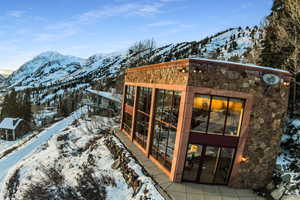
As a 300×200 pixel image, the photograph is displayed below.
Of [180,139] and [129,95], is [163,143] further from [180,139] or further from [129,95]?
[129,95]

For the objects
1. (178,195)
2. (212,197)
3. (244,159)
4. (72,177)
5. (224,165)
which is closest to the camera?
(178,195)

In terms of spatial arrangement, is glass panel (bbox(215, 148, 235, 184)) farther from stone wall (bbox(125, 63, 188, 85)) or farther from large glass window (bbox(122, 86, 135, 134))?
large glass window (bbox(122, 86, 135, 134))

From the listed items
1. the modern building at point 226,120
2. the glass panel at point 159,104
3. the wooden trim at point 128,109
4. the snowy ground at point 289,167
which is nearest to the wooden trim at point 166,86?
the modern building at point 226,120

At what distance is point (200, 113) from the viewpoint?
805 centimetres

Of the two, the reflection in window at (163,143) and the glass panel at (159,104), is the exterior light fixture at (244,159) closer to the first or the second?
the reflection in window at (163,143)

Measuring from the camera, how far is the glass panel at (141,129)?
1239cm

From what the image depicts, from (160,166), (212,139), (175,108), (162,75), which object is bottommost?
(160,166)

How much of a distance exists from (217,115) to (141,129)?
6.65 metres

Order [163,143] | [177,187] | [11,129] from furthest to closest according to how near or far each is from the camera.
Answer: [11,129] < [163,143] < [177,187]

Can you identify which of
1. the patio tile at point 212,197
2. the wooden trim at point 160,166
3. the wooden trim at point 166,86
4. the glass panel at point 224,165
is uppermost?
the wooden trim at point 166,86

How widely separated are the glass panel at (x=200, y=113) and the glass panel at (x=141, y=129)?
473 centimetres

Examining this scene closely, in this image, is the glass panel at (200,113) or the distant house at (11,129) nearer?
the glass panel at (200,113)

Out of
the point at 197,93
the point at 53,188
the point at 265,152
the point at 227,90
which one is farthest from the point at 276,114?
the point at 53,188

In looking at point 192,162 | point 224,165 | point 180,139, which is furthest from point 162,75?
point 224,165
